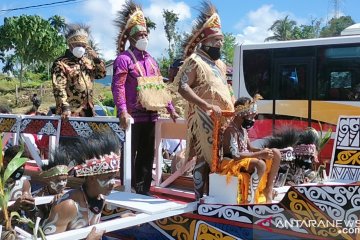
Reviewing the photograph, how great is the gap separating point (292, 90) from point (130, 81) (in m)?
5.58

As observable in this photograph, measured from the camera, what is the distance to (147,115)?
4.37 metres

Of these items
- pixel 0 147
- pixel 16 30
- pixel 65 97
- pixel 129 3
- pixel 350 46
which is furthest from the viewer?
pixel 16 30

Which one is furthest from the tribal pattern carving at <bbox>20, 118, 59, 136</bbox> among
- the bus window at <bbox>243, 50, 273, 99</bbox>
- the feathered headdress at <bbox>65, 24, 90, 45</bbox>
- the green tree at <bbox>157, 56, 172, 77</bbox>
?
the green tree at <bbox>157, 56, 172, 77</bbox>

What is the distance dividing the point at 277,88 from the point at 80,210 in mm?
7089

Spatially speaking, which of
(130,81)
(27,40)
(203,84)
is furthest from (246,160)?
(27,40)

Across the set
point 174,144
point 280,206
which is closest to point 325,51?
point 174,144

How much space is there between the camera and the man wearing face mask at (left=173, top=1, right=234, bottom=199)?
379 centimetres

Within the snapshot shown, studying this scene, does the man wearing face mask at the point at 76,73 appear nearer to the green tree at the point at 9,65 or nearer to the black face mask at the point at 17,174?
the black face mask at the point at 17,174

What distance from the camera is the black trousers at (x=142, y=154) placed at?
4348mm

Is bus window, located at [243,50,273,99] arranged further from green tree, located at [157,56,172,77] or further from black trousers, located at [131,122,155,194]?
green tree, located at [157,56,172,77]

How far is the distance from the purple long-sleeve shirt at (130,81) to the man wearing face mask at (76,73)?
30.4 inches

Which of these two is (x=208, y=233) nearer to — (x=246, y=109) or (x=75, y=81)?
(x=246, y=109)

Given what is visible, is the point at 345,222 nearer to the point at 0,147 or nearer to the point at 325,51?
the point at 0,147

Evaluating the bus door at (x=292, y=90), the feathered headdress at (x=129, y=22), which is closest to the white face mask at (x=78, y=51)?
the feathered headdress at (x=129, y=22)
